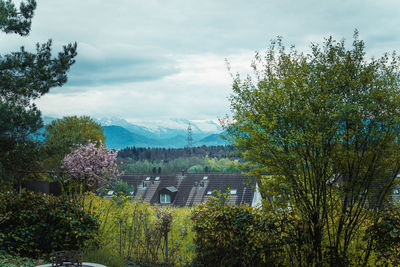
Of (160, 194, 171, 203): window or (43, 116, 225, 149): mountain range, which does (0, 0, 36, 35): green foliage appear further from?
(43, 116, 225, 149): mountain range

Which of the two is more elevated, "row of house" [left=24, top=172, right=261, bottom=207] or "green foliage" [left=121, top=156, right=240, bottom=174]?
"green foliage" [left=121, top=156, right=240, bottom=174]

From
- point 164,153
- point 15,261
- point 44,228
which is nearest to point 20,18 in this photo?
point 44,228

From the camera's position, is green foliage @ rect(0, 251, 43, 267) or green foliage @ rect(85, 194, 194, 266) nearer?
green foliage @ rect(0, 251, 43, 267)

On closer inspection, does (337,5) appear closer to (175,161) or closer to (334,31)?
(334,31)

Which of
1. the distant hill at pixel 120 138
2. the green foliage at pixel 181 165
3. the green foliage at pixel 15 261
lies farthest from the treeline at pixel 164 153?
the distant hill at pixel 120 138

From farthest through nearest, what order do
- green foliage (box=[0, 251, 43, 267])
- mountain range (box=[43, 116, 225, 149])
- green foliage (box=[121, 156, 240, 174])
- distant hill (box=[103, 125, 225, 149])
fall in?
1. mountain range (box=[43, 116, 225, 149])
2. distant hill (box=[103, 125, 225, 149])
3. green foliage (box=[121, 156, 240, 174])
4. green foliage (box=[0, 251, 43, 267])

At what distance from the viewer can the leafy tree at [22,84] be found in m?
7.52

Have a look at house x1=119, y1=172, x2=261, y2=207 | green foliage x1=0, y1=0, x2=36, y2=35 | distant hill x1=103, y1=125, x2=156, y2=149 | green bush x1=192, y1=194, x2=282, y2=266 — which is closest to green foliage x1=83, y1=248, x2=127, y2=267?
green bush x1=192, y1=194, x2=282, y2=266

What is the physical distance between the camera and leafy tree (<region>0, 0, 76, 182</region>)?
752cm

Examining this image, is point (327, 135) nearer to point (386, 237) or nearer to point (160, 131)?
point (386, 237)

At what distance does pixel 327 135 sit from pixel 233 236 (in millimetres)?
1955

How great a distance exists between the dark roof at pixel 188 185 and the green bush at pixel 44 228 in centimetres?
1640

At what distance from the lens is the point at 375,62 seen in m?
4.62

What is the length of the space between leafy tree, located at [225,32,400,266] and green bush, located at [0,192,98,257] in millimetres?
3091
